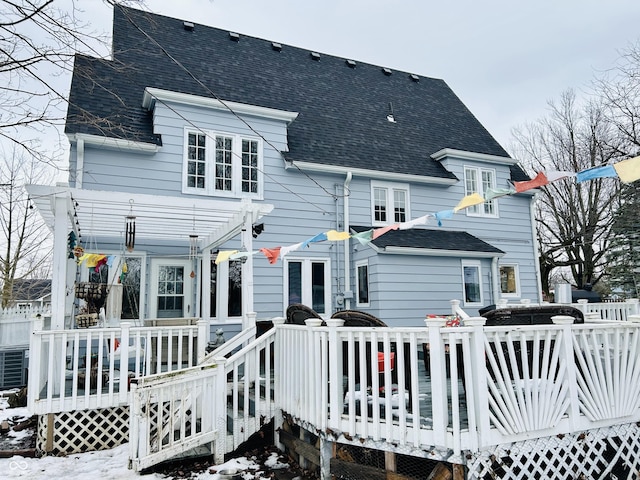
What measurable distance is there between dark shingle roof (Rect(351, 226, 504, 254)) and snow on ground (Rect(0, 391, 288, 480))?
225 inches

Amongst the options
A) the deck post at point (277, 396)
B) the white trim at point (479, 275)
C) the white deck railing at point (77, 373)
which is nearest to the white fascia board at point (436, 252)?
the white trim at point (479, 275)

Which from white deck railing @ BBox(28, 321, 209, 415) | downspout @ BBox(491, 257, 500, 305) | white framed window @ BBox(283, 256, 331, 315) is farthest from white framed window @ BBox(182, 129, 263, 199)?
downspout @ BBox(491, 257, 500, 305)

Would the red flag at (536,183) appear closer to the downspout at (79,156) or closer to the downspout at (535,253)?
the downspout at (79,156)

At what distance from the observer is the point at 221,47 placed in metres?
11.5

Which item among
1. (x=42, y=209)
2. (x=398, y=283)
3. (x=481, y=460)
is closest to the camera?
(x=481, y=460)

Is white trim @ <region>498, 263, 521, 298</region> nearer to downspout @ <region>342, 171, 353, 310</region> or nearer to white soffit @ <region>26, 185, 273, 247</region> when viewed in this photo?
downspout @ <region>342, 171, 353, 310</region>

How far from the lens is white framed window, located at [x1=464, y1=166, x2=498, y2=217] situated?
39.1 feet

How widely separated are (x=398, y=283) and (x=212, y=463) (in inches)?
230

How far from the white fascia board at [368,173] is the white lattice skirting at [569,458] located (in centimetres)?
715

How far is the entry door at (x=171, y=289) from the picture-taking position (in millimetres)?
8367

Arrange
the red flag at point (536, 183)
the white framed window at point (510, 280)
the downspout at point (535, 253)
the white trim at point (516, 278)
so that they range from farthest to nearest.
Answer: the downspout at point (535, 253), the white framed window at point (510, 280), the white trim at point (516, 278), the red flag at point (536, 183)

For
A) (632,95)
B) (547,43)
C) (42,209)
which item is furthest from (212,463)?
(547,43)

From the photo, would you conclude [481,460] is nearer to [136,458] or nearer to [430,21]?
[136,458]

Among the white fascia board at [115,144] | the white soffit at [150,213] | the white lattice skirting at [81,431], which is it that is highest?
the white fascia board at [115,144]
